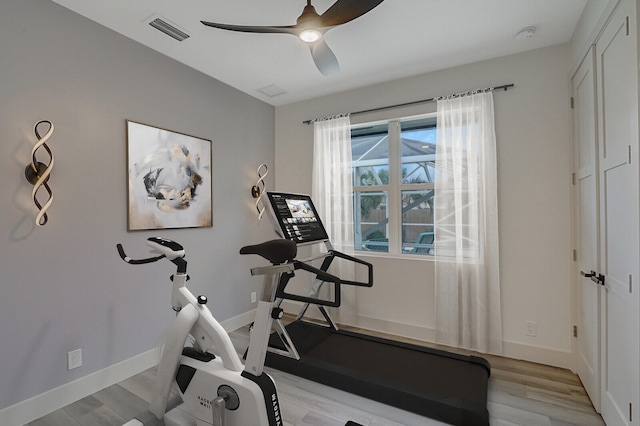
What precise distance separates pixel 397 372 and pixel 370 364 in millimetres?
225

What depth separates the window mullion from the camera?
133 inches

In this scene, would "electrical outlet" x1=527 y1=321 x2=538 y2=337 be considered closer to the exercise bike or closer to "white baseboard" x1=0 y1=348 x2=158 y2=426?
the exercise bike

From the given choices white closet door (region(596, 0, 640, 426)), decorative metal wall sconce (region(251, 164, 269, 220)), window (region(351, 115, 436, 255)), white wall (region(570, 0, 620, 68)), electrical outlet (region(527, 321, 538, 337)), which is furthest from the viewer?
decorative metal wall sconce (region(251, 164, 269, 220))

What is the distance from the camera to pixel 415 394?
79.2 inches

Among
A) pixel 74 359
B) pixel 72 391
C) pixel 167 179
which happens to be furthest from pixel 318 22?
pixel 72 391

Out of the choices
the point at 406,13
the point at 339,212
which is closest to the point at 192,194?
the point at 339,212

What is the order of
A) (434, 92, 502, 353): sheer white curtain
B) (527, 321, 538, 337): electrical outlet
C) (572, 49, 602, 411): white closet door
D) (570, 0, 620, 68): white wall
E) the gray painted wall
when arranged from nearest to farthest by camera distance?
1. (570, 0, 620, 68): white wall
2. the gray painted wall
3. (572, 49, 602, 411): white closet door
4. (527, 321, 538, 337): electrical outlet
5. (434, 92, 502, 353): sheer white curtain

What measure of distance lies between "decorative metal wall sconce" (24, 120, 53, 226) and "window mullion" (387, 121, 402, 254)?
2.95 meters

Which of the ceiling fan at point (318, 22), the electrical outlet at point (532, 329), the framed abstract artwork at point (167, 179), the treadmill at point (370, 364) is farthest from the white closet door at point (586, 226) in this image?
the framed abstract artwork at point (167, 179)

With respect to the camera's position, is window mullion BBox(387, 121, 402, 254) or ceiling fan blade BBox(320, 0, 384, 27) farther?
window mullion BBox(387, 121, 402, 254)

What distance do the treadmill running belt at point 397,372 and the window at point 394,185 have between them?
109cm

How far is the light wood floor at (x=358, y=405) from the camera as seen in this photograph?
6.34 feet

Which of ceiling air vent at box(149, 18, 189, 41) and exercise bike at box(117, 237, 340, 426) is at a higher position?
ceiling air vent at box(149, 18, 189, 41)

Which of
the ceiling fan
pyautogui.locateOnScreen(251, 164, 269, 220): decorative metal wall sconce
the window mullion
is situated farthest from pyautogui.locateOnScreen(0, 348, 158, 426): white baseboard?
the window mullion
